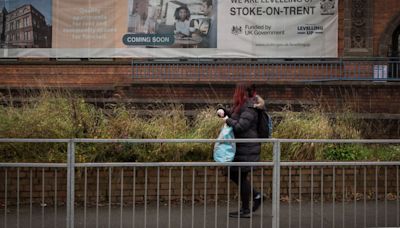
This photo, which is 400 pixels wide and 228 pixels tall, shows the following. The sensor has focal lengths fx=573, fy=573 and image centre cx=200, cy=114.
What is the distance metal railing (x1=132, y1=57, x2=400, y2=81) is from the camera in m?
14.4

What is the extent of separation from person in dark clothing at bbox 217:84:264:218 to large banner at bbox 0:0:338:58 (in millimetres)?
7771

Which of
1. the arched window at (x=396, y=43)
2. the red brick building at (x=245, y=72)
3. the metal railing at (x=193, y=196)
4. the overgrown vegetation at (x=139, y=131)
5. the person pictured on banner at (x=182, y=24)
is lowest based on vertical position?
the metal railing at (x=193, y=196)

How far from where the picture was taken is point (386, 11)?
14719 millimetres

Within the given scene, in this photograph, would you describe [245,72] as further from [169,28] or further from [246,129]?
[246,129]

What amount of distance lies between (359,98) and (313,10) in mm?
3009

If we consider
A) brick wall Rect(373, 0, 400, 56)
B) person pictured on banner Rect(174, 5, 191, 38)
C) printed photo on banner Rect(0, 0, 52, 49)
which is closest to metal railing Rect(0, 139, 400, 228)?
person pictured on banner Rect(174, 5, 191, 38)

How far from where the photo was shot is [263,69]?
1470cm

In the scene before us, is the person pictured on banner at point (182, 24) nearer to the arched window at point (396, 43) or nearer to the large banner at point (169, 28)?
the large banner at point (169, 28)

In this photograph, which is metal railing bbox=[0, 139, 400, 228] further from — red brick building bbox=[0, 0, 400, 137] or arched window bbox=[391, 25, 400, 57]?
arched window bbox=[391, 25, 400, 57]

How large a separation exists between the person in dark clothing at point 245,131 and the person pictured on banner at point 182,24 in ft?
26.0

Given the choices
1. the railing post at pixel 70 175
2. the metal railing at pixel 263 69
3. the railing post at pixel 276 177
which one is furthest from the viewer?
the metal railing at pixel 263 69

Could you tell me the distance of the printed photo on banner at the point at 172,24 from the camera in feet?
49.4

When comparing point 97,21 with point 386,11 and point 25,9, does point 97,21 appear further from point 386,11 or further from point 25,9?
point 386,11

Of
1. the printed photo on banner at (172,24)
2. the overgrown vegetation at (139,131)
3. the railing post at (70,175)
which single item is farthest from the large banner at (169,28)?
the railing post at (70,175)
